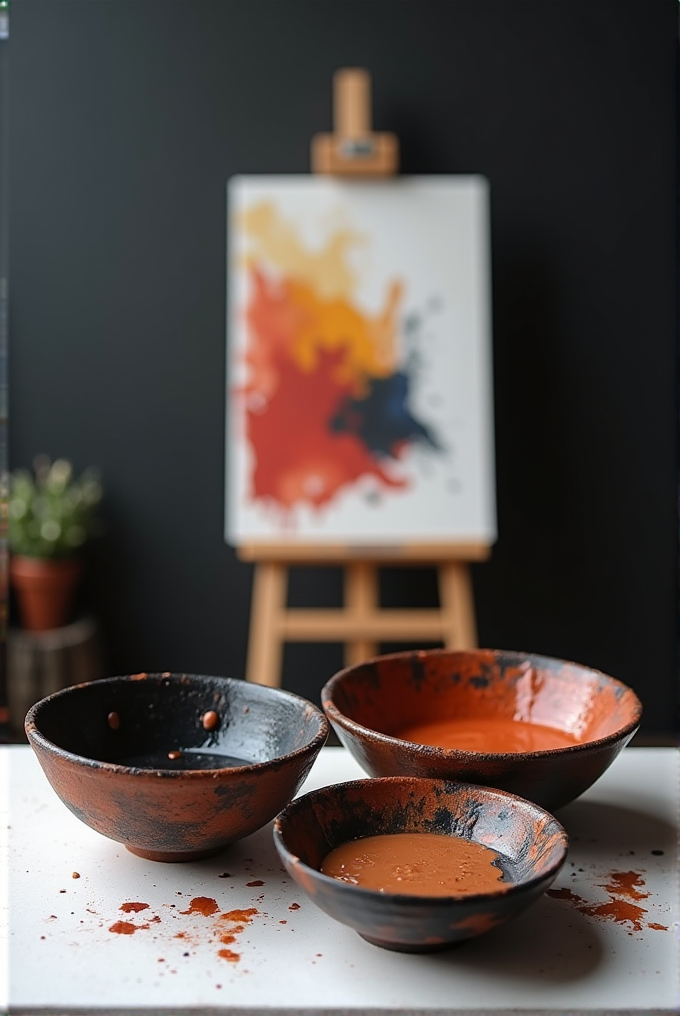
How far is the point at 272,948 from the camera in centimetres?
90

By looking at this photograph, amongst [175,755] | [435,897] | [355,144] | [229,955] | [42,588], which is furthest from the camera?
[42,588]

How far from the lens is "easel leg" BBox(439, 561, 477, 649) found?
8.75 feet

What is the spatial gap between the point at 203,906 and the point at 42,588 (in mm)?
2059

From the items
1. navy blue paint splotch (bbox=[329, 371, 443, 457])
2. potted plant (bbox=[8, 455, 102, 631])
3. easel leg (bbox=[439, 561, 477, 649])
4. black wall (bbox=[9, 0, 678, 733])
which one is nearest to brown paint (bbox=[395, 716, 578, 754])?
easel leg (bbox=[439, 561, 477, 649])

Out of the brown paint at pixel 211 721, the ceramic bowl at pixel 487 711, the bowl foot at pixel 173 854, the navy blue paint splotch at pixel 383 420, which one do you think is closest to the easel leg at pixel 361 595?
the navy blue paint splotch at pixel 383 420

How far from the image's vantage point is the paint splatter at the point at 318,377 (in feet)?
8.86

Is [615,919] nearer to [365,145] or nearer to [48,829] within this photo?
[48,829]

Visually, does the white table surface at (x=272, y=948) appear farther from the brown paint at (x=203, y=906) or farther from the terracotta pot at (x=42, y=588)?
the terracotta pot at (x=42, y=588)

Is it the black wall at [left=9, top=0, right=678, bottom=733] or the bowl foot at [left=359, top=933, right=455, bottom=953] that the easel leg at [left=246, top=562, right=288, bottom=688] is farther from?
the bowl foot at [left=359, top=933, right=455, bottom=953]

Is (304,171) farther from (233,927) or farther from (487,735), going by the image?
(233,927)

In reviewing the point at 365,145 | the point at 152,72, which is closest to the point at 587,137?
the point at 365,145

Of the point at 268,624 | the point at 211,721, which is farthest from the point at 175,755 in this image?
the point at 268,624

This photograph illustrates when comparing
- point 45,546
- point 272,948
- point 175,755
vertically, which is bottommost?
point 272,948

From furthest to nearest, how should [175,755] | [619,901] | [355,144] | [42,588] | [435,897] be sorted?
1. [42,588]
2. [355,144]
3. [175,755]
4. [619,901]
5. [435,897]
